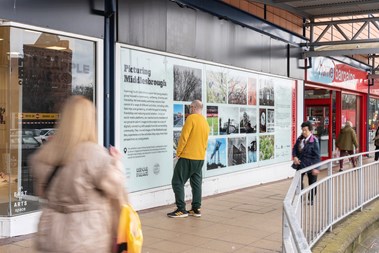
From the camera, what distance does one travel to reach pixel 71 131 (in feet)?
8.33

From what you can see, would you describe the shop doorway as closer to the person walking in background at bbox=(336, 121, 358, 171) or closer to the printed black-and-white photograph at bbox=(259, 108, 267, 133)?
the person walking in background at bbox=(336, 121, 358, 171)

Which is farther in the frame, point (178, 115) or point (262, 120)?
point (262, 120)

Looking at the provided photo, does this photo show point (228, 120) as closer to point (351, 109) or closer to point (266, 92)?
point (266, 92)

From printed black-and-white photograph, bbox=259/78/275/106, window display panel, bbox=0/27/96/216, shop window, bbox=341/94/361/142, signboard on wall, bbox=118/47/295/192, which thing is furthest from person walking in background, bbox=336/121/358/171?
window display panel, bbox=0/27/96/216

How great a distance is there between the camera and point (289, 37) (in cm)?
1172

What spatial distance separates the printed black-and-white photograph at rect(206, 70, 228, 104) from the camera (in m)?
8.92

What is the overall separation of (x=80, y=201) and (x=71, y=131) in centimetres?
37

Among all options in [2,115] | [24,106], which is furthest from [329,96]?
[2,115]

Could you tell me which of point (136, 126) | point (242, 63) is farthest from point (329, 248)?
point (242, 63)

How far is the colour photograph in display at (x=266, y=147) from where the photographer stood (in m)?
10.8

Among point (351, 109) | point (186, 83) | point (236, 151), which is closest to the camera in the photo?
point (186, 83)

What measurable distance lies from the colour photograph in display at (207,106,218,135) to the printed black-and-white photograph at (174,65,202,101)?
0.47 meters

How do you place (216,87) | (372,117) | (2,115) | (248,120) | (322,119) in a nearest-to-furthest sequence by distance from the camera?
(2,115)
(216,87)
(248,120)
(322,119)
(372,117)

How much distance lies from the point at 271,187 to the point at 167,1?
461cm
